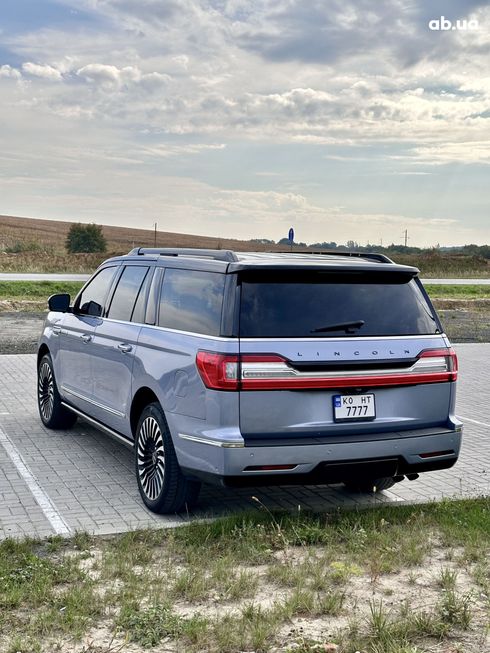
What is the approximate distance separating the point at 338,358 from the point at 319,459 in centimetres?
66

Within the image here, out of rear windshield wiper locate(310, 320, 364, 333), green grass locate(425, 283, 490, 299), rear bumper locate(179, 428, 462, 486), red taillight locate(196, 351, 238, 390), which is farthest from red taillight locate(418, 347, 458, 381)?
green grass locate(425, 283, 490, 299)

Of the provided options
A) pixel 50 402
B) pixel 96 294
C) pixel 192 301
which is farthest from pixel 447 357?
pixel 50 402

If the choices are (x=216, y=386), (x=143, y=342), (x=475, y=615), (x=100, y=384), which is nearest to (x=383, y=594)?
(x=475, y=615)

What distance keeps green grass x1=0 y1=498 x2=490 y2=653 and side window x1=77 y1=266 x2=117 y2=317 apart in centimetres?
273

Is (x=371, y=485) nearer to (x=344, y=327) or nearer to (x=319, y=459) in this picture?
(x=319, y=459)

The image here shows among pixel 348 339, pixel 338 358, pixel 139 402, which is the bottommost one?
pixel 139 402

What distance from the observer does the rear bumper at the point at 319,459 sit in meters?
5.52

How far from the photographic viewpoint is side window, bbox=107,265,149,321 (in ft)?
23.6

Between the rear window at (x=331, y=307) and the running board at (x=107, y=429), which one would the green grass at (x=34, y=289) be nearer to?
the running board at (x=107, y=429)

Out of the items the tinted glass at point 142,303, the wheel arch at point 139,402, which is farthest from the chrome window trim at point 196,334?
the wheel arch at point 139,402

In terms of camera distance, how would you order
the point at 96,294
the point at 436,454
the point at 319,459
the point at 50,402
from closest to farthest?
the point at 319,459 → the point at 436,454 → the point at 96,294 → the point at 50,402

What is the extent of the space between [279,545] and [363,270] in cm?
194

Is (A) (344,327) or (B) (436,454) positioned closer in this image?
(A) (344,327)

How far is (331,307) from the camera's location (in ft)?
19.4
